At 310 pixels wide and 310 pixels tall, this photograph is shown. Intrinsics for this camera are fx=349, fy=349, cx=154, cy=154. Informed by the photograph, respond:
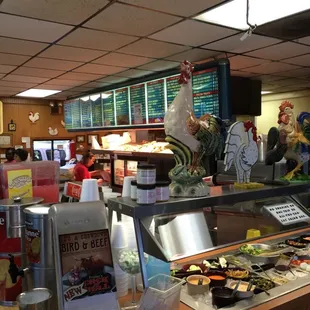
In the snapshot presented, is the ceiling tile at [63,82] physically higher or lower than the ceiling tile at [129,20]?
higher

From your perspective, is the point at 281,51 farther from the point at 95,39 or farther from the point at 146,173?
the point at 146,173

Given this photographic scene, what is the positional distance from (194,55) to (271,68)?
4.70 feet

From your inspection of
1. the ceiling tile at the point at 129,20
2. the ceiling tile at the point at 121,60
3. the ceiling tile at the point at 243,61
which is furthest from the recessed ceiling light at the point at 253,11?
the ceiling tile at the point at 121,60

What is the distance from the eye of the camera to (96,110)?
242 inches

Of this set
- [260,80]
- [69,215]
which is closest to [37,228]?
[69,215]

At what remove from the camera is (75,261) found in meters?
1.20

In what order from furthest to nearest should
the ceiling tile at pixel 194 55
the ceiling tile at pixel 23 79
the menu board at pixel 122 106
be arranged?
1. the menu board at pixel 122 106
2. the ceiling tile at pixel 23 79
3. the ceiling tile at pixel 194 55

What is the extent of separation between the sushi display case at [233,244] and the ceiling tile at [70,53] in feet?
7.32

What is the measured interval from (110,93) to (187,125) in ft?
13.2

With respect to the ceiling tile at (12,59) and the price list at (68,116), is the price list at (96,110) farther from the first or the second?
the ceiling tile at (12,59)

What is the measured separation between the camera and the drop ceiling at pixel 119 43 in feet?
8.49

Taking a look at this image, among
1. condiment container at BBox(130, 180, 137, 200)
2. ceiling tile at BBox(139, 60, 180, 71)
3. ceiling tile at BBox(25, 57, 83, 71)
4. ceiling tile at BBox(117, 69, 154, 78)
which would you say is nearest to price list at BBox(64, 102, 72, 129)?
ceiling tile at BBox(117, 69, 154, 78)

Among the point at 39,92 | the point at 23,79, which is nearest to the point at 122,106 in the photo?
the point at 23,79

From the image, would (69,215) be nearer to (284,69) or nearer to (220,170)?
(220,170)
